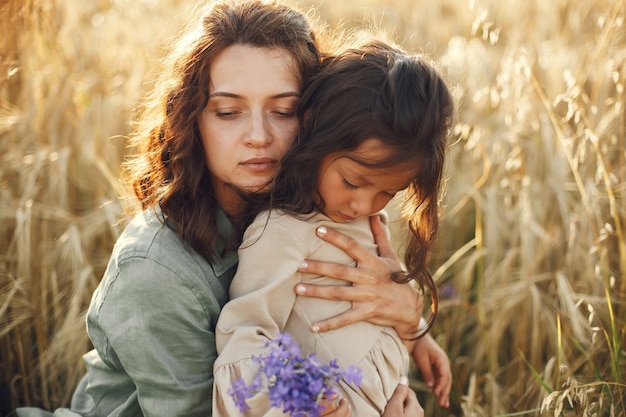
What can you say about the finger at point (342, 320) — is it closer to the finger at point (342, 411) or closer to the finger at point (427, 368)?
the finger at point (342, 411)

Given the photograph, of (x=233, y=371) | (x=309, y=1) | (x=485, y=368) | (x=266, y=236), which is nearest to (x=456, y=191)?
(x=485, y=368)

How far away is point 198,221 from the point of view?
1942 millimetres

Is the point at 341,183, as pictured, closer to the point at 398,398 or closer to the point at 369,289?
the point at 369,289

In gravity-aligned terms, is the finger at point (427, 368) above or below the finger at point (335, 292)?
below

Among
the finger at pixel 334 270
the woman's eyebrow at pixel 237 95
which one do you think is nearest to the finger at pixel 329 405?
the finger at pixel 334 270

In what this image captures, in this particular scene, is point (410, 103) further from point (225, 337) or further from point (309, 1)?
point (309, 1)

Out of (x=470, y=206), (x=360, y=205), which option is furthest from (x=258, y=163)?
(x=470, y=206)

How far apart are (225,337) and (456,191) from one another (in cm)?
180

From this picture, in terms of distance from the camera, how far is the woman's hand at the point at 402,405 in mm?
1954

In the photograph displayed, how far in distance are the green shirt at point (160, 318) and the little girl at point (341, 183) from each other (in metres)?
0.09

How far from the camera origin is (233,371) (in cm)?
171

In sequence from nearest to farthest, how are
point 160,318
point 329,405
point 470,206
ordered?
point 329,405, point 160,318, point 470,206

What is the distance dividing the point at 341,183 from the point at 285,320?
41cm

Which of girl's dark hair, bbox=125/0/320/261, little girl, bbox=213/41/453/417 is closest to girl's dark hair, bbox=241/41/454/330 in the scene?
little girl, bbox=213/41/453/417
